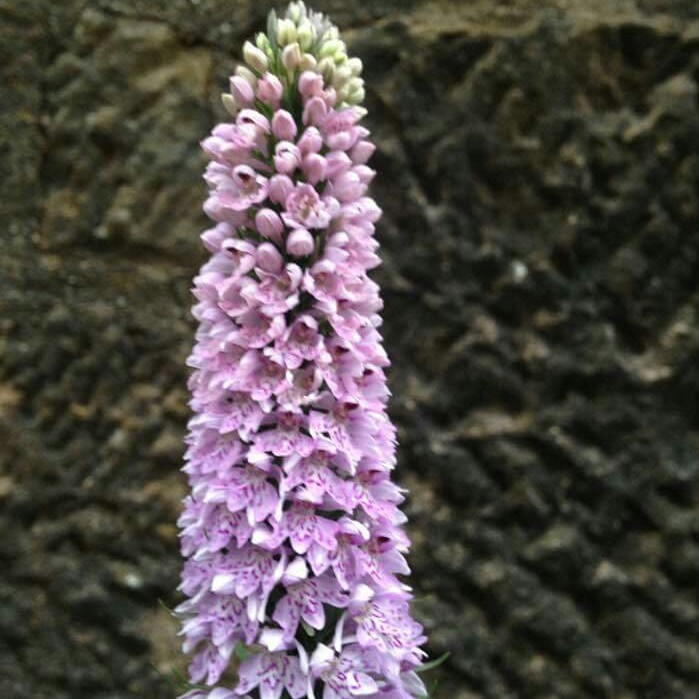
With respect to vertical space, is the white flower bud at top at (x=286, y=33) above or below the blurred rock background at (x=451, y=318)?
above

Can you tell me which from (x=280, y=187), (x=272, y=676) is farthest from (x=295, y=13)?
(x=272, y=676)

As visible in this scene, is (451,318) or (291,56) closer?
(291,56)

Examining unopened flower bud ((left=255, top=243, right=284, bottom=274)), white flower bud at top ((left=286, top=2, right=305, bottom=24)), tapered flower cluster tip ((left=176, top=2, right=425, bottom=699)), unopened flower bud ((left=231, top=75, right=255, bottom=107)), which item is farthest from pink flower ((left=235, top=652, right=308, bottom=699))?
white flower bud at top ((left=286, top=2, right=305, bottom=24))

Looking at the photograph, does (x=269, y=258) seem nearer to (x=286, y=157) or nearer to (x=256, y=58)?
(x=286, y=157)

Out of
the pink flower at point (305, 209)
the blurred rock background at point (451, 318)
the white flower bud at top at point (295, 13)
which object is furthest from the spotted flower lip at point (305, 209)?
the blurred rock background at point (451, 318)

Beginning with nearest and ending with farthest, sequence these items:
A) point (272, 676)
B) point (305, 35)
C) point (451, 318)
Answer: point (272, 676), point (305, 35), point (451, 318)

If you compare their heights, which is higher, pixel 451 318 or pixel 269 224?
pixel 269 224

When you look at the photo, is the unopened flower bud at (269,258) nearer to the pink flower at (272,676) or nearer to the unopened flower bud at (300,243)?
the unopened flower bud at (300,243)

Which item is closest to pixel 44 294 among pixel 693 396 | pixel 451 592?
pixel 451 592
